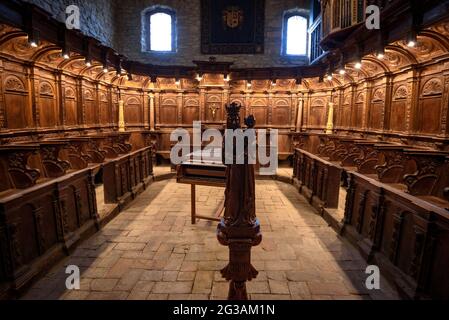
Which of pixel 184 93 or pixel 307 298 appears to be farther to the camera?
pixel 184 93

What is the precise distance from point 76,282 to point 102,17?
10284 millimetres

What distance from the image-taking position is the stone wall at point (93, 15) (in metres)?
6.92

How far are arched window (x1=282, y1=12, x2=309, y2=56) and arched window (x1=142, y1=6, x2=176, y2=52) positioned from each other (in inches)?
195

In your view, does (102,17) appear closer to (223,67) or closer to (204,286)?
(223,67)

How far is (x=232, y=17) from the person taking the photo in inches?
439

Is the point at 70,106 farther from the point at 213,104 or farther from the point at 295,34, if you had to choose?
the point at 295,34

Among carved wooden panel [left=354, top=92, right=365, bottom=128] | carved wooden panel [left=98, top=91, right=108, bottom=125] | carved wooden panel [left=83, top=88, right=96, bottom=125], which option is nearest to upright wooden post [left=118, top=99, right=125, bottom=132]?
carved wooden panel [left=98, top=91, right=108, bottom=125]

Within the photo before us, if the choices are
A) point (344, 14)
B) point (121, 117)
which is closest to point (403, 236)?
point (344, 14)

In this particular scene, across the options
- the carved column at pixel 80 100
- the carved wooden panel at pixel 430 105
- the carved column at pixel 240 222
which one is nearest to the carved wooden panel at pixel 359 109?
the carved wooden panel at pixel 430 105

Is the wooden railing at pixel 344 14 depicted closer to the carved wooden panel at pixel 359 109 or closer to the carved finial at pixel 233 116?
the carved wooden panel at pixel 359 109

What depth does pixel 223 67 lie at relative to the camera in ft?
30.7

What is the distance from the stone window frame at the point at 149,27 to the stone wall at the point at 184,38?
13 centimetres

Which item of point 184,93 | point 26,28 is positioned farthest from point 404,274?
point 184,93

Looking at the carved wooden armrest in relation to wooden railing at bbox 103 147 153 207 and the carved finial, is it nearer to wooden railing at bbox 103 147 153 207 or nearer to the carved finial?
wooden railing at bbox 103 147 153 207
